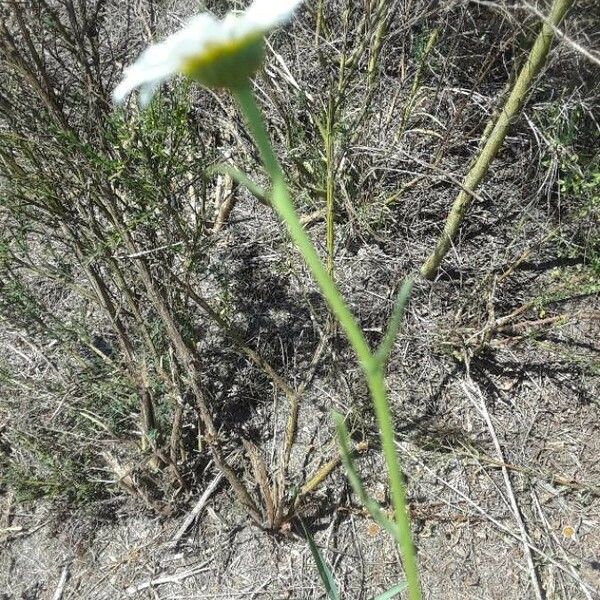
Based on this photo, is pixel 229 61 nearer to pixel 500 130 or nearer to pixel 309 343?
pixel 500 130

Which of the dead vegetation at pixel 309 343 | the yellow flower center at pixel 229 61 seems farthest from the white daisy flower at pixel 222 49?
the dead vegetation at pixel 309 343

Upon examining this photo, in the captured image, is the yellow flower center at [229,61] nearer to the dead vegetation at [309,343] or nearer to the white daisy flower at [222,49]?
the white daisy flower at [222,49]

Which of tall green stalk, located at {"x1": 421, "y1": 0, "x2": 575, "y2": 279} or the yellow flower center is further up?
the yellow flower center

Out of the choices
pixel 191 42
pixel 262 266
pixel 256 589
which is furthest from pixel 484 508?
pixel 191 42

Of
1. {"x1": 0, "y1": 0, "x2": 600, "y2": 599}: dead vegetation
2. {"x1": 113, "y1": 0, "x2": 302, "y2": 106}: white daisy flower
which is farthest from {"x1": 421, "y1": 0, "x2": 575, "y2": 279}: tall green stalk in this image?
{"x1": 113, "y1": 0, "x2": 302, "y2": 106}: white daisy flower

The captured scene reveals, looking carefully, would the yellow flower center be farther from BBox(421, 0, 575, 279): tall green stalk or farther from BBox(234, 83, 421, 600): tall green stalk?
BBox(421, 0, 575, 279): tall green stalk
